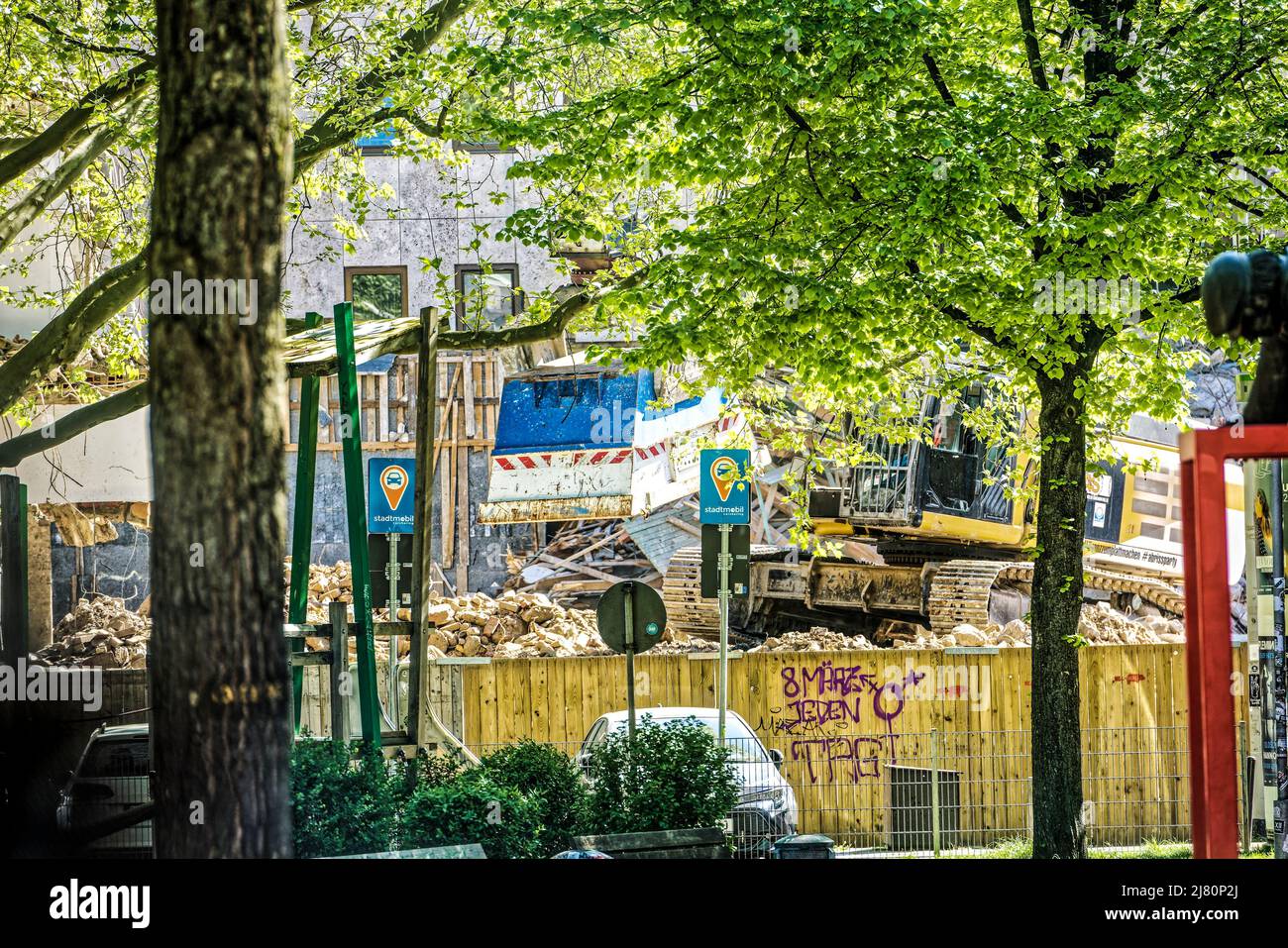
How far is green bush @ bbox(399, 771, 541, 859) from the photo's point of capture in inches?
428

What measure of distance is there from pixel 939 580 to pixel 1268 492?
12738mm

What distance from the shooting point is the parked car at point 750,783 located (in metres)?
13.0

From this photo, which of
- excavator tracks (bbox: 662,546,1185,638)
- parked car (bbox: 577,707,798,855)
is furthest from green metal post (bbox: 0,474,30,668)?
excavator tracks (bbox: 662,546,1185,638)

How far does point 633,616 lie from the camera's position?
42.8 feet

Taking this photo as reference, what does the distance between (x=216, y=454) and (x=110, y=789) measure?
7811 mm

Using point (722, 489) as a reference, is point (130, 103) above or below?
above

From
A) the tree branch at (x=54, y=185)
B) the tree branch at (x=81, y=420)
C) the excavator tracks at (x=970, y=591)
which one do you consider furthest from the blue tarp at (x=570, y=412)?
the tree branch at (x=81, y=420)

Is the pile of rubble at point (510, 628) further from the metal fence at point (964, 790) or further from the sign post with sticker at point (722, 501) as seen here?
the sign post with sticker at point (722, 501)

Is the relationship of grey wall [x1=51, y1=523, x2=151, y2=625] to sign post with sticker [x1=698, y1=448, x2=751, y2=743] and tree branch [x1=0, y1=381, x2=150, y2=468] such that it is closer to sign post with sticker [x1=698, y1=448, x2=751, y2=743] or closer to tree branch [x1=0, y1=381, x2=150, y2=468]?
tree branch [x1=0, y1=381, x2=150, y2=468]

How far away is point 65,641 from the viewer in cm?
2558

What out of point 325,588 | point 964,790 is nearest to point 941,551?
point 964,790

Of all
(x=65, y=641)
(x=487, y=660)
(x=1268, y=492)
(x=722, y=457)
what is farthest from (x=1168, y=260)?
(x=65, y=641)

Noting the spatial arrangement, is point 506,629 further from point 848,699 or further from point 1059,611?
point 1059,611
